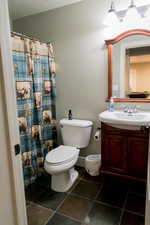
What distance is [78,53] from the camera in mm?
2371

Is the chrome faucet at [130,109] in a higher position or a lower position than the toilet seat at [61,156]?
higher

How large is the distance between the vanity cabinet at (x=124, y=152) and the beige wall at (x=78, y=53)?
404 mm

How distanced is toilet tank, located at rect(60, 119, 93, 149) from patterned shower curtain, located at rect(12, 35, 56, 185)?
28 centimetres

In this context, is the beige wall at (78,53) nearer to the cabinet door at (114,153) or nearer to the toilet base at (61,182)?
the cabinet door at (114,153)

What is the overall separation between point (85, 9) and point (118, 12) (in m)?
0.46

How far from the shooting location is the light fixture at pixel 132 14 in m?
1.89

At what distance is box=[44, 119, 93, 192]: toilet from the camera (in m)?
1.89

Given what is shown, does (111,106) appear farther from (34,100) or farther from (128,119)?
(34,100)

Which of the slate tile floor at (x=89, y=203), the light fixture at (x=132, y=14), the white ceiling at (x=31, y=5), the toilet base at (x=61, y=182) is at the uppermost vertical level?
the white ceiling at (x=31, y=5)

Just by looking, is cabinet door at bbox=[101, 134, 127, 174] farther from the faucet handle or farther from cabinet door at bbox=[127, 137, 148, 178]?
the faucet handle

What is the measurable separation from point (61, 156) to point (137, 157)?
89 cm

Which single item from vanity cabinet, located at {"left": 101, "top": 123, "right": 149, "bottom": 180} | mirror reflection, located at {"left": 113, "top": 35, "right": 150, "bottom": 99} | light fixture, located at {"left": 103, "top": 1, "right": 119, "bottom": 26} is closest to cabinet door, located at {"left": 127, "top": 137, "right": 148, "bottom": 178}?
vanity cabinet, located at {"left": 101, "top": 123, "right": 149, "bottom": 180}

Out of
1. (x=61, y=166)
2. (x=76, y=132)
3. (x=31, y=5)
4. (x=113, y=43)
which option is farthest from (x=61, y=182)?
(x=31, y=5)

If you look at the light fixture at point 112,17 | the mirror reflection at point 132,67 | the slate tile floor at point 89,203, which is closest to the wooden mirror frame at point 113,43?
the mirror reflection at point 132,67
